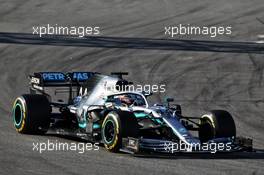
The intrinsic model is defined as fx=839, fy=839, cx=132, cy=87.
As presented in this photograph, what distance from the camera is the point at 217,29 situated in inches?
1350

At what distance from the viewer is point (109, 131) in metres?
16.3

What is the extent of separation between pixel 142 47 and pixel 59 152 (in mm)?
15868

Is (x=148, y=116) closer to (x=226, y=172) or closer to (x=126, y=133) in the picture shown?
(x=126, y=133)

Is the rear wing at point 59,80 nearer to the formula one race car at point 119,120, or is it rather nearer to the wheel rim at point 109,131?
the formula one race car at point 119,120

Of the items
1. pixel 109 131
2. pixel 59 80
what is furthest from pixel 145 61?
pixel 109 131

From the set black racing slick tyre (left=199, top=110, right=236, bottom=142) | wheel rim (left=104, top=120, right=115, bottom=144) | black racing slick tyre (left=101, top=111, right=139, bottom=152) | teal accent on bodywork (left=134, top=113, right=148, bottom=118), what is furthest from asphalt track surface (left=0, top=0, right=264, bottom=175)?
teal accent on bodywork (left=134, top=113, right=148, bottom=118)

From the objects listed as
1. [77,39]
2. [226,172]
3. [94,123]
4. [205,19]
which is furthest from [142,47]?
[226,172]

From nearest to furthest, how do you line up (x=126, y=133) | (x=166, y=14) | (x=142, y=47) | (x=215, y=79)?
(x=126, y=133) < (x=215, y=79) < (x=142, y=47) < (x=166, y=14)

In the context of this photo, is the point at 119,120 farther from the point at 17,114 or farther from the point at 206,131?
the point at 17,114

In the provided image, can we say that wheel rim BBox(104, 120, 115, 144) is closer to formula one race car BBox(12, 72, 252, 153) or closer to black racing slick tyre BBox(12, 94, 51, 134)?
formula one race car BBox(12, 72, 252, 153)

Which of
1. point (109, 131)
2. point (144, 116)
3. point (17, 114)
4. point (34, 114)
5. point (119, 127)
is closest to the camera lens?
point (119, 127)

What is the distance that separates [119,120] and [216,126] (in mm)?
2231

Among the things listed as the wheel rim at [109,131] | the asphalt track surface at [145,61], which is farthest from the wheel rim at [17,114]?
the wheel rim at [109,131]

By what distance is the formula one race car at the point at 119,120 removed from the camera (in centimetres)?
1580
